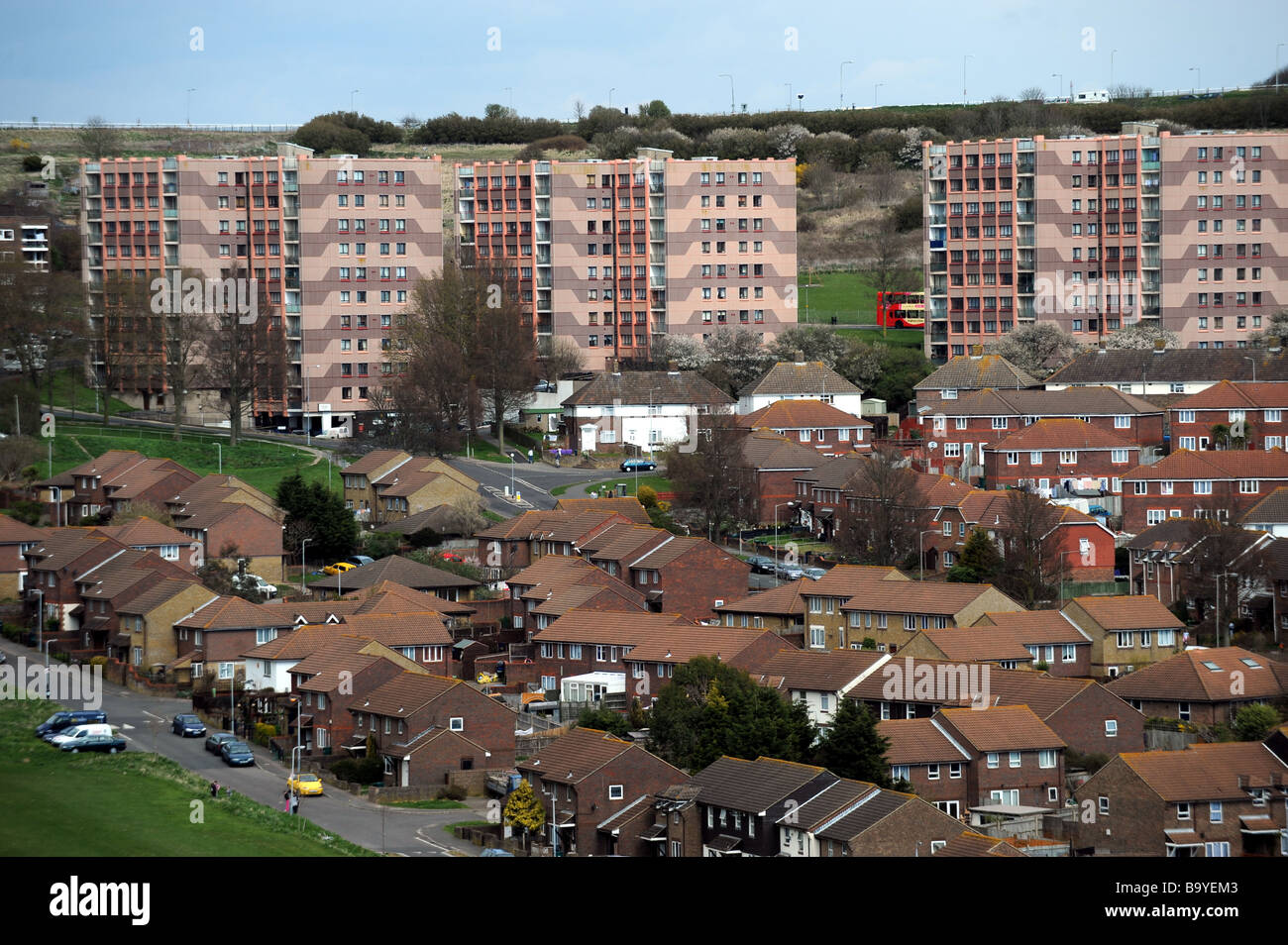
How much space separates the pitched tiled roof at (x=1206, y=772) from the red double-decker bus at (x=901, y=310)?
62230 mm

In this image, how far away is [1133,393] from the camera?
2758 inches

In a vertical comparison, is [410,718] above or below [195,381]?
below

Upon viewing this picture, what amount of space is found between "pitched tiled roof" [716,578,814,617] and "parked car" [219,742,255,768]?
1523cm

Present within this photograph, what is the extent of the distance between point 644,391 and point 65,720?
41863mm

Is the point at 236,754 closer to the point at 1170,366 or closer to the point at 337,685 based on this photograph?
the point at 337,685

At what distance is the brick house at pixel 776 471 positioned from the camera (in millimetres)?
59219

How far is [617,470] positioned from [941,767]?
3613cm

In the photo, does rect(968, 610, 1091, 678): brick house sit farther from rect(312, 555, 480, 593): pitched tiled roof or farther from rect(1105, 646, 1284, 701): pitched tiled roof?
rect(312, 555, 480, 593): pitched tiled roof

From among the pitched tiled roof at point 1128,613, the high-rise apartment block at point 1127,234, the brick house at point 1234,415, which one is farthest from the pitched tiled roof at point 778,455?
the high-rise apartment block at point 1127,234

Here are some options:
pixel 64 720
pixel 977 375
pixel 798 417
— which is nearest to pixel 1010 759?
pixel 64 720

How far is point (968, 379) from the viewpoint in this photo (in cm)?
7062
